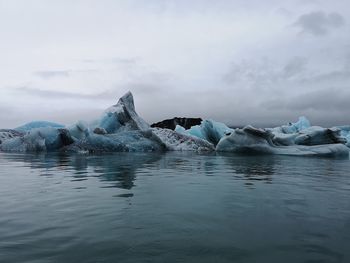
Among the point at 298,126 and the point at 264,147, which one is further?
the point at 298,126

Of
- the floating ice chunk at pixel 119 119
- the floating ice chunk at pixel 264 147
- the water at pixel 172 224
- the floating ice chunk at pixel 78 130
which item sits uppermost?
the floating ice chunk at pixel 119 119

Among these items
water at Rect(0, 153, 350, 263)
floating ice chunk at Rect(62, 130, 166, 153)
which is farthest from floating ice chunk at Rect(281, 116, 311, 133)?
water at Rect(0, 153, 350, 263)

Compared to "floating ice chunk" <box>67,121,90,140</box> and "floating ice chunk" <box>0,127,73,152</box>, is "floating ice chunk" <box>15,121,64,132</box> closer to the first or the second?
"floating ice chunk" <box>67,121,90,140</box>

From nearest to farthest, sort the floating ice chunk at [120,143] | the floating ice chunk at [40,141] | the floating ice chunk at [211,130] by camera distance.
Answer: the floating ice chunk at [120,143]
the floating ice chunk at [40,141]
the floating ice chunk at [211,130]

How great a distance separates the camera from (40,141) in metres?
21.9

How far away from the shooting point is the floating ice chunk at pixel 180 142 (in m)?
24.2

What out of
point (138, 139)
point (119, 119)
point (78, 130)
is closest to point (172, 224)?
point (138, 139)

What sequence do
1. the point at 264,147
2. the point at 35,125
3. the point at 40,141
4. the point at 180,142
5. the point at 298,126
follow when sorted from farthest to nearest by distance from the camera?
1. the point at 298,126
2. the point at 35,125
3. the point at 180,142
4. the point at 40,141
5. the point at 264,147

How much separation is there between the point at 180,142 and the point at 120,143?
14.8 ft

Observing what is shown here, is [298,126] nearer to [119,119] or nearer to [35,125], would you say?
[119,119]

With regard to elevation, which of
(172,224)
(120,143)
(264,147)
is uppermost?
(120,143)

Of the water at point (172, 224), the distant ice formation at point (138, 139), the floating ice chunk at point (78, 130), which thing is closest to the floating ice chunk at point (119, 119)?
the distant ice formation at point (138, 139)

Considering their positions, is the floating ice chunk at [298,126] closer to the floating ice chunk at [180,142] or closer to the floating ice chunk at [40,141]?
the floating ice chunk at [180,142]

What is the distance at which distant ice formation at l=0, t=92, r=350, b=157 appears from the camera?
69.7 feet
